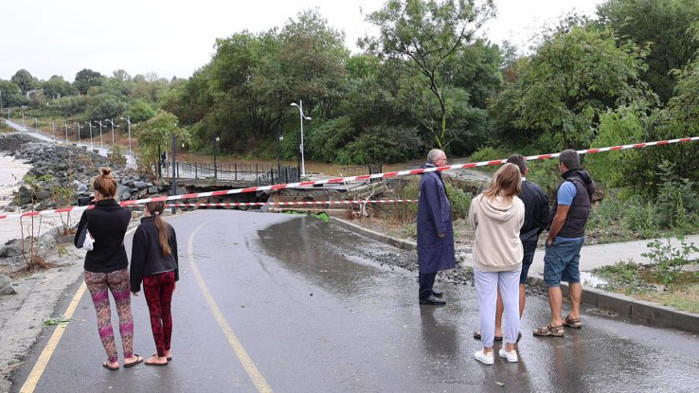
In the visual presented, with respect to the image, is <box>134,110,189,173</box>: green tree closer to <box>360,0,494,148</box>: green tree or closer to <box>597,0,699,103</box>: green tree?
<box>360,0,494,148</box>: green tree

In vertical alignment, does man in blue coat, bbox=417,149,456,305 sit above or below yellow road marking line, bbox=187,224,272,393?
above

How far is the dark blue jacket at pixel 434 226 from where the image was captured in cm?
714

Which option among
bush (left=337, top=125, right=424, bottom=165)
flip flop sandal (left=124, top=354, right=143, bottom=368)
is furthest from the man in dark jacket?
bush (left=337, top=125, right=424, bottom=165)

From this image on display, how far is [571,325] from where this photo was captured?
20.9 feet

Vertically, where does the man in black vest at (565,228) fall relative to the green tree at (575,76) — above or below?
below

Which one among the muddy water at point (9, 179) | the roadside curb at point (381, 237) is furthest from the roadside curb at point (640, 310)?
the muddy water at point (9, 179)

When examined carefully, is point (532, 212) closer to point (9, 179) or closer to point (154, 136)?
point (154, 136)

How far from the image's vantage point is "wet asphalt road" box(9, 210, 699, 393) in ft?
16.1

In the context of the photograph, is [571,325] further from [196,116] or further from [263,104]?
[196,116]

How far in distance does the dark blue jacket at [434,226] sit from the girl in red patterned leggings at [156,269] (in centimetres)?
320

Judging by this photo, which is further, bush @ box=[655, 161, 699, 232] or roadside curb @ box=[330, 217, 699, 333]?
bush @ box=[655, 161, 699, 232]

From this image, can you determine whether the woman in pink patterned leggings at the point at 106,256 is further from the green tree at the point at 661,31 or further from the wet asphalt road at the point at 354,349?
the green tree at the point at 661,31

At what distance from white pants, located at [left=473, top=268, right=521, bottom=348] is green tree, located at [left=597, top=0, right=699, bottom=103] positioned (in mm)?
40628

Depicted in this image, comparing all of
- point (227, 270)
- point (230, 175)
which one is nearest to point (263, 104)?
point (230, 175)
